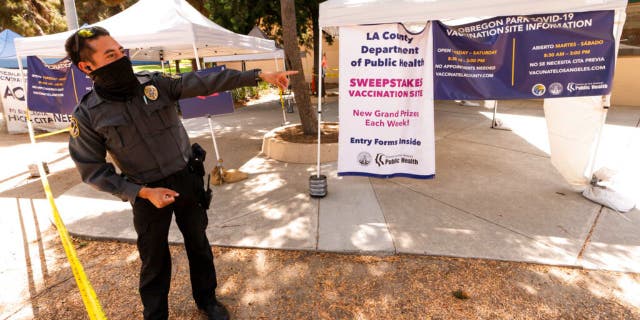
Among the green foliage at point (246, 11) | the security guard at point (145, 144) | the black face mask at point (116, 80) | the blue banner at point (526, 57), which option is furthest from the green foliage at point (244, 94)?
the black face mask at point (116, 80)

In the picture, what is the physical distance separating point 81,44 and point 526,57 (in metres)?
4.30

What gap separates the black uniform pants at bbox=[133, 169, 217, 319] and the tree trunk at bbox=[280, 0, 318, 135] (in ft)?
15.1

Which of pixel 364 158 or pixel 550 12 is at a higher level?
pixel 550 12

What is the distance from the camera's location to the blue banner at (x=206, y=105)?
5.51 metres

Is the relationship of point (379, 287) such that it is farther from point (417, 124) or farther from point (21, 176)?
point (21, 176)

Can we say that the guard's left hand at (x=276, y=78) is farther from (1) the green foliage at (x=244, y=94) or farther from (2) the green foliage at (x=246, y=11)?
(1) the green foliage at (x=244, y=94)

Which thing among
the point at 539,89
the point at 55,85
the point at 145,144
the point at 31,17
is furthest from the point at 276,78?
the point at 31,17

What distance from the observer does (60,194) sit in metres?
5.51

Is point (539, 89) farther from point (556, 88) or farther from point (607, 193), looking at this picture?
point (607, 193)

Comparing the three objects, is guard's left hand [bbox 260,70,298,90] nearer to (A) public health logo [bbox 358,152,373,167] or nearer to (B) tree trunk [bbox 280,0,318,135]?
(A) public health logo [bbox 358,152,373,167]

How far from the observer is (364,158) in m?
4.49

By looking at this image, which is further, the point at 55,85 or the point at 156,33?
the point at 55,85

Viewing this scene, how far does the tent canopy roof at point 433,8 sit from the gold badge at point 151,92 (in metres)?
2.55

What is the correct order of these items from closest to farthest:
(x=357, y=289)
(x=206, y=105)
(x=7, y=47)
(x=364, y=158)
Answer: (x=357, y=289), (x=364, y=158), (x=206, y=105), (x=7, y=47)
